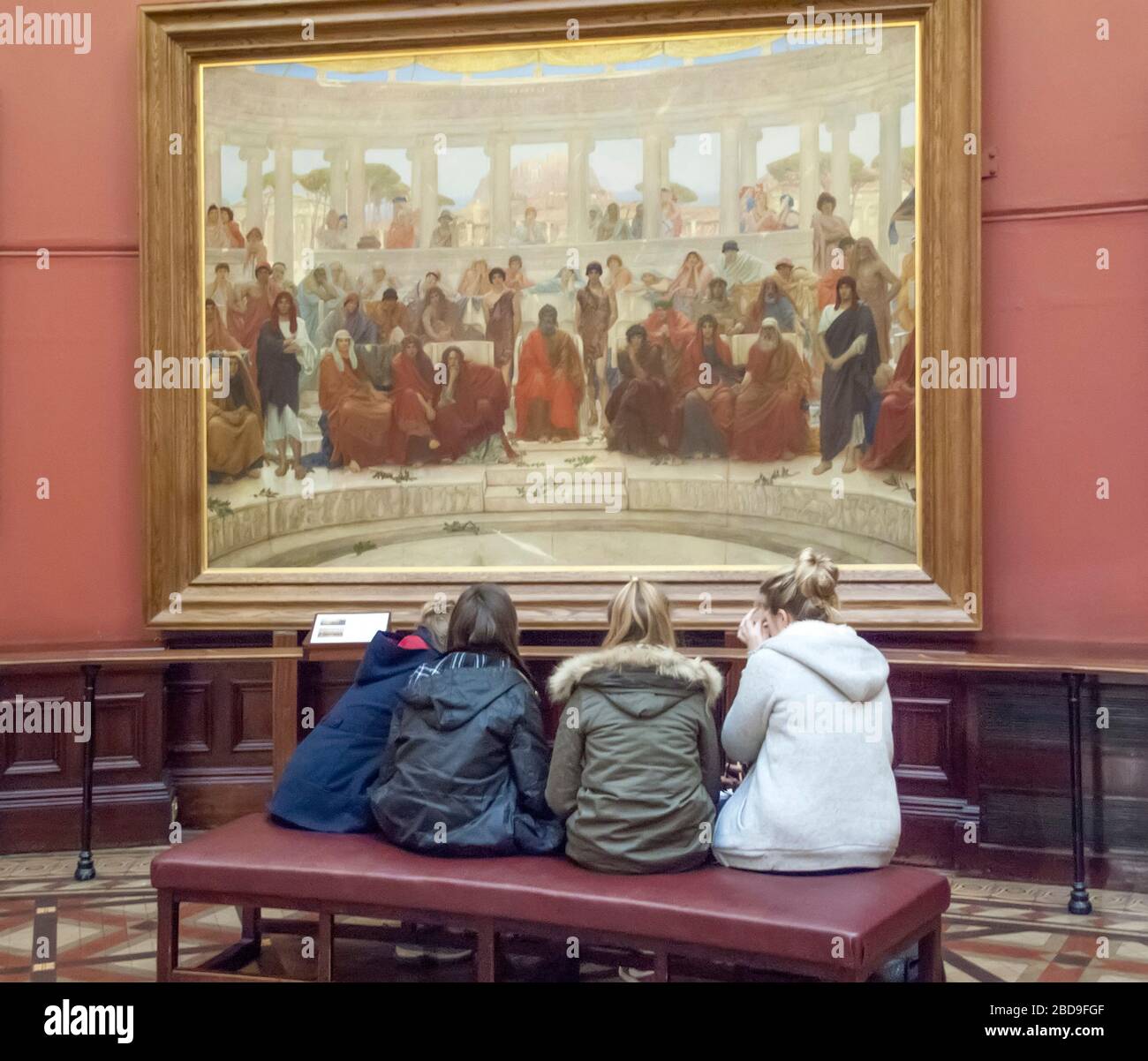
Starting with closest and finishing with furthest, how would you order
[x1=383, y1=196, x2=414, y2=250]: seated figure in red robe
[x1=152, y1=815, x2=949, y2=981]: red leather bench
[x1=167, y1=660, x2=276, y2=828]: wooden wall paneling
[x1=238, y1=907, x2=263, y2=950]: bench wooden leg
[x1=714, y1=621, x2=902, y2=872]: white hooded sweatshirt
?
[x1=152, y1=815, x2=949, y2=981]: red leather bench → [x1=714, y1=621, x2=902, y2=872]: white hooded sweatshirt → [x1=238, y1=907, x2=263, y2=950]: bench wooden leg → [x1=383, y1=196, x2=414, y2=250]: seated figure in red robe → [x1=167, y1=660, x2=276, y2=828]: wooden wall paneling

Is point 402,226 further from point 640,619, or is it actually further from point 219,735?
point 640,619

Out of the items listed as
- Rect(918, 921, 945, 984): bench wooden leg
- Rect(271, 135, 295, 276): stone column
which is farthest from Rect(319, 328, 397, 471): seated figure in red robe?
Rect(918, 921, 945, 984): bench wooden leg

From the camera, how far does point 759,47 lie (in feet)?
22.5

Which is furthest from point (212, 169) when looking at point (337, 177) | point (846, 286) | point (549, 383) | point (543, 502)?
point (846, 286)

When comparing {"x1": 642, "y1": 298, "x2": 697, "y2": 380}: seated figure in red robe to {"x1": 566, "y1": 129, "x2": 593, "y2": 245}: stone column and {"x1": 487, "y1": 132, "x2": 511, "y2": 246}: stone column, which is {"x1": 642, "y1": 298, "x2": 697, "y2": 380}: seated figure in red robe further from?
{"x1": 487, "y1": 132, "x2": 511, "y2": 246}: stone column

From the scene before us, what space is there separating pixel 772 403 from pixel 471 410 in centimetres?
170

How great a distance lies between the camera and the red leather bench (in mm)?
3787

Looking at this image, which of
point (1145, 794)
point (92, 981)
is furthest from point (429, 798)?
point (1145, 794)

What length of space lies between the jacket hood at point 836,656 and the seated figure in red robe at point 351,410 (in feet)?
Answer: 11.7

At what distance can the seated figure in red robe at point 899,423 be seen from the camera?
6738 millimetres

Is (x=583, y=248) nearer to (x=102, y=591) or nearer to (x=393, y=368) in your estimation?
(x=393, y=368)

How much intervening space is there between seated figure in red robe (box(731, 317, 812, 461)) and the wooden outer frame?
2.12 feet

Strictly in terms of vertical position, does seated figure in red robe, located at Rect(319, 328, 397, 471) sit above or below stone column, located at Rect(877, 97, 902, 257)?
below

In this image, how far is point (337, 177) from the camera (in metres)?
7.27
